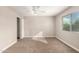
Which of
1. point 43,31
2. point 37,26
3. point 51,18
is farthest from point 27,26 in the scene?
point 51,18

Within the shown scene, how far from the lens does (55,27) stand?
33.1 ft

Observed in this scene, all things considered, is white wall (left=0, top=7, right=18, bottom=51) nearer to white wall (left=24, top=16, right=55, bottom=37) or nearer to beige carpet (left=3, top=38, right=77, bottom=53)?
beige carpet (left=3, top=38, right=77, bottom=53)

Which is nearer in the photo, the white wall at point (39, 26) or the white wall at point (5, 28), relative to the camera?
the white wall at point (5, 28)

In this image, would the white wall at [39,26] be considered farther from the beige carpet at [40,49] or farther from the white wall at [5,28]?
the white wall at [5,28]

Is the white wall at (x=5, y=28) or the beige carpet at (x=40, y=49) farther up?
the white wall at (x=5, y=28)

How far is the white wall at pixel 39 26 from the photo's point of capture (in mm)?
10102

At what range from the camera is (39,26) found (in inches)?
401

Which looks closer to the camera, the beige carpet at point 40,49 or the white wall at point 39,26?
the beige carpet at point 40,49

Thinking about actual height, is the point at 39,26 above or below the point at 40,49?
Result: above

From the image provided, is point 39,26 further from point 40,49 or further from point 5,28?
point 5,28

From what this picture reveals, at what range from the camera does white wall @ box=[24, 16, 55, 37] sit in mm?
10102

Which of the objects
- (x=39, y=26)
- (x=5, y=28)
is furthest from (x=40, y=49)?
(x=39, y=26)

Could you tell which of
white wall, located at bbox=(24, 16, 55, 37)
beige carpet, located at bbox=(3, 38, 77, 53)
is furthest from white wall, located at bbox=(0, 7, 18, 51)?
white wall, located at bbox=(24, 16, 55, 37)

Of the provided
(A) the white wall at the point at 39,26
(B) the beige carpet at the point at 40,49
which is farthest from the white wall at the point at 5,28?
(A) the white wall at the point at 39,26
